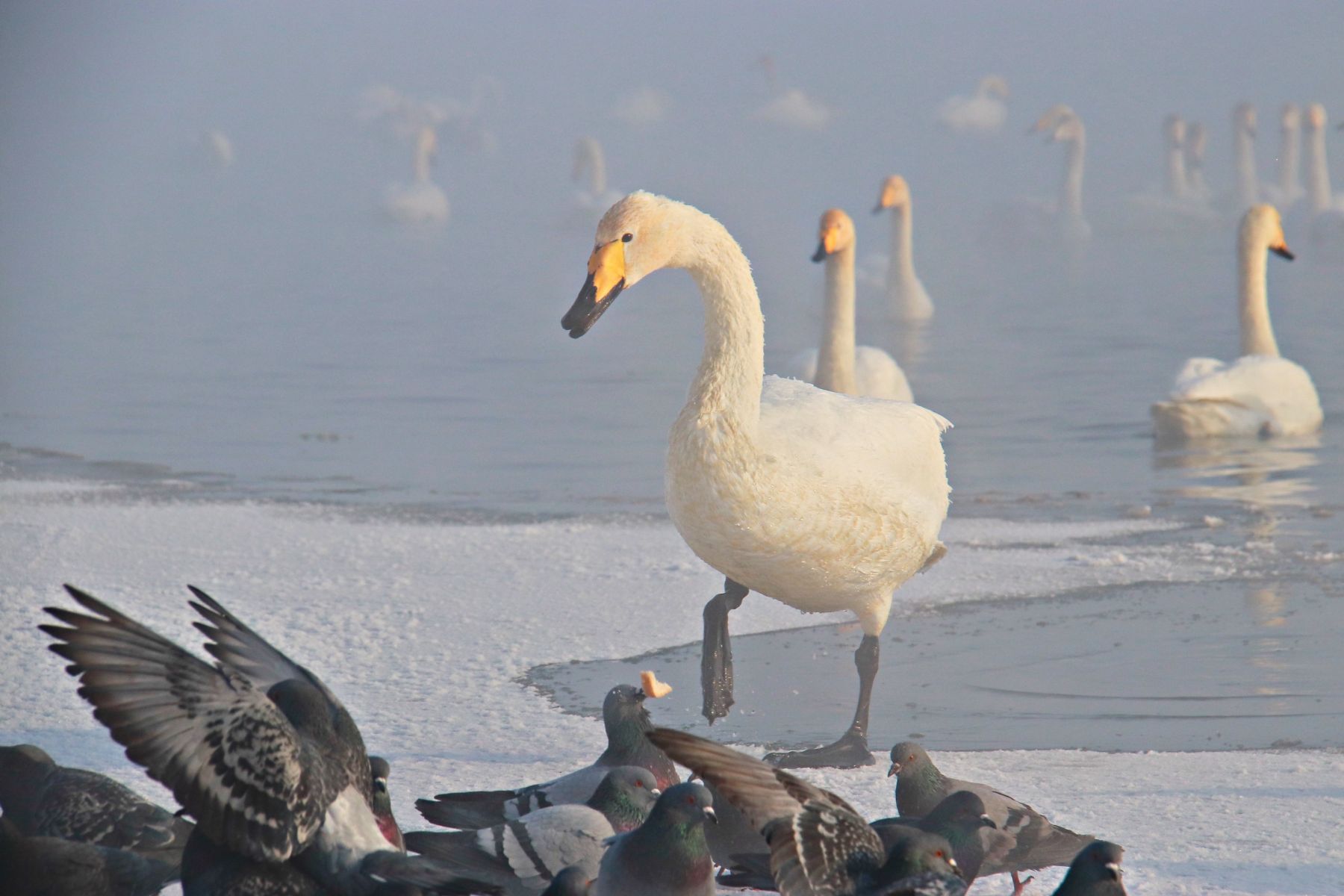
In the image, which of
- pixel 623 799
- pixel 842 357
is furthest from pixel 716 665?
pixel 842 357

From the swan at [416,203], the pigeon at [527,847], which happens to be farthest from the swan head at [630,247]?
the swan at [416,203]

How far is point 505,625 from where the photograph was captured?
6625mm

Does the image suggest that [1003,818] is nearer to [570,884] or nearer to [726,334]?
[570,884]

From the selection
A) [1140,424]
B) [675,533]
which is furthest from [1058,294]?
[675,533]

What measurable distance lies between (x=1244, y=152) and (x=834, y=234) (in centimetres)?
2884

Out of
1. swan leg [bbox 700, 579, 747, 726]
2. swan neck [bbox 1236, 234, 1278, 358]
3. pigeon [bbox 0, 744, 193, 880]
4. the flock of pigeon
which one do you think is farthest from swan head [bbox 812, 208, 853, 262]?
pigeon [bbox 0, 744, 193, 880]

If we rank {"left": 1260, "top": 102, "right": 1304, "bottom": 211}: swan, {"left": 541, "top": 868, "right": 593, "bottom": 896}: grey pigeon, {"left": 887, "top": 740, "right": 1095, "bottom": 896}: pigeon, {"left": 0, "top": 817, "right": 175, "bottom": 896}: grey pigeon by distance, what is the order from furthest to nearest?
{"left": 1260, "top": 102, "right": 1304, "bottom": 211}: swan
{"left": 887, "top": 740, "right": 1095, "bottom": 896}: pigeon
{"left": 0, "top": 817, "right": 175, "bottom": 896}: grey pigeon
{"left": 541, "top": 868, "right": 593, "bottom": 896}: grey pigeon

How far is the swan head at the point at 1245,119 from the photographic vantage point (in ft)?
128

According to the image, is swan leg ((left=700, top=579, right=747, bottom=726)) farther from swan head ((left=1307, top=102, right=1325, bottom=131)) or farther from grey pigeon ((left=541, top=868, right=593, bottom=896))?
swan head ((left=1307, top=102, right=1325, bottom=131))

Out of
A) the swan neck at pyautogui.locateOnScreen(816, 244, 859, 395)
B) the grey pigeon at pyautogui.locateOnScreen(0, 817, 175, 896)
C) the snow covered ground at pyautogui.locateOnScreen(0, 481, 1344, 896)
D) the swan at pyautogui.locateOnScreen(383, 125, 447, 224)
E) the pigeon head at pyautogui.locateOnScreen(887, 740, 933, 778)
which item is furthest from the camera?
the swan at pyautogui.locateOnScreen(383, 125, 447, 224)

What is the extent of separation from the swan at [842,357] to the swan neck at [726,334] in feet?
15.7

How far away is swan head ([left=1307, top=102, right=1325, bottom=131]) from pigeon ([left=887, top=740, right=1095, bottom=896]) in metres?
30.7

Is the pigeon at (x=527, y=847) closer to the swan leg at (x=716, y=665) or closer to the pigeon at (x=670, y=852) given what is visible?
the pigeon at (x=670, y=852)

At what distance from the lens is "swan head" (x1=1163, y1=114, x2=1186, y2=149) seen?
4044 cm
